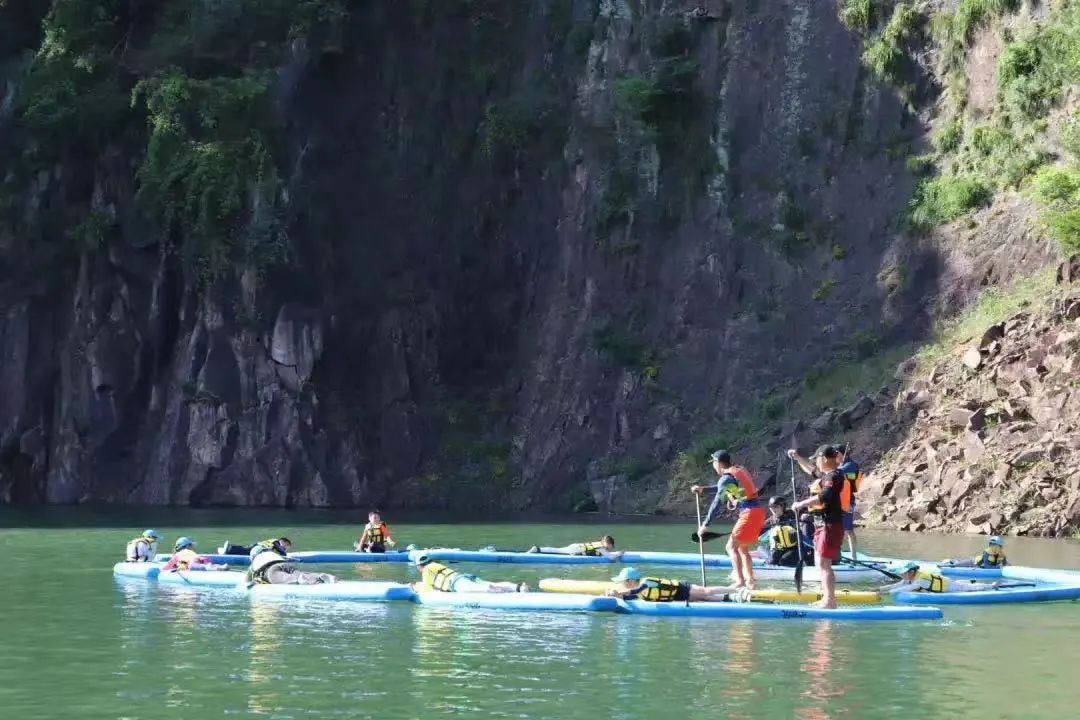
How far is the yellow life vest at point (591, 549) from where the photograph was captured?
34.7 meters

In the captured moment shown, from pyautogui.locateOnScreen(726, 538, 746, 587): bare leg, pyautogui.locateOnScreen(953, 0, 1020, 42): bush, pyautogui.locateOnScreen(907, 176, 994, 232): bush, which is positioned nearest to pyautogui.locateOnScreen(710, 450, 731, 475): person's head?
pyautogui.locateOnScreen(726, 538, 746, 587): bare leg

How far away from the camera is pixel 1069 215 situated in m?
47.6

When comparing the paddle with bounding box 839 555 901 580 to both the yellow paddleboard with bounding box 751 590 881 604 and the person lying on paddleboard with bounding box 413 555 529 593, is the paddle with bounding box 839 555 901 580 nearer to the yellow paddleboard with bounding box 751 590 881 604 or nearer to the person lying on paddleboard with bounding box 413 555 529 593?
the yellow paddleboard with bounding box 751 590 881 604

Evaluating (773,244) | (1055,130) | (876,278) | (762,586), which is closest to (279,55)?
(773,244)

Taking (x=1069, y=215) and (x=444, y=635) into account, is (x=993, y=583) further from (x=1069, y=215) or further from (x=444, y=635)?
(x=1069, y=215)

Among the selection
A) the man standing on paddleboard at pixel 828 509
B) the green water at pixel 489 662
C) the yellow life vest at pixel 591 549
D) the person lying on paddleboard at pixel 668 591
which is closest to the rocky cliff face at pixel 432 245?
the yellow life vest at pixel 591 549

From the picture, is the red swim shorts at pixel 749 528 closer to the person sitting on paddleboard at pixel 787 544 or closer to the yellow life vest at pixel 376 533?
the person sitting on paddleboard at pixel 787 544

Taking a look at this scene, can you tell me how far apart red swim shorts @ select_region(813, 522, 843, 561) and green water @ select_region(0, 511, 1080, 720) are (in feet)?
3.06

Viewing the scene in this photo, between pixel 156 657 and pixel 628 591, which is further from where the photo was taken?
pixel 628 591

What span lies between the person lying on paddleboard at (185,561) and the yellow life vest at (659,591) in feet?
29.5

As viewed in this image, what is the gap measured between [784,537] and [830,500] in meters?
6.41

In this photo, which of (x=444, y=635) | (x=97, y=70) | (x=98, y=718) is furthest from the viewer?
(x=97, y=70)

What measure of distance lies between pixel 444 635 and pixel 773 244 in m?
37.4

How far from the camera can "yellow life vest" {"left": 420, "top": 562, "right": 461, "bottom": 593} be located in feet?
85.4
